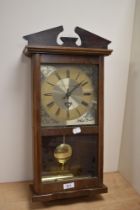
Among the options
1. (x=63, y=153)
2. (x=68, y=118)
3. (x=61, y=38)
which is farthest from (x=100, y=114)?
(x=61, y=38)

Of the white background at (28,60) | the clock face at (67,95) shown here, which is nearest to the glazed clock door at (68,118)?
the clock face at (67,95)

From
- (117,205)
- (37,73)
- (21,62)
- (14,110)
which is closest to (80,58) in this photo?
(37,73)

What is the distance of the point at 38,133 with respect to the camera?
1.11 meters

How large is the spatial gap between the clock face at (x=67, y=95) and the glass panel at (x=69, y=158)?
92mm

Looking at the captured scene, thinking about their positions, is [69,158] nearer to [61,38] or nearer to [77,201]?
[77,201]

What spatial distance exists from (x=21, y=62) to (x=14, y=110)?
251 mm

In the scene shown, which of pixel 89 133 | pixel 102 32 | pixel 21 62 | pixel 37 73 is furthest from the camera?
pixel 102 32

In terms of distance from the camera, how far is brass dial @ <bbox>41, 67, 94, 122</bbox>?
114 cm

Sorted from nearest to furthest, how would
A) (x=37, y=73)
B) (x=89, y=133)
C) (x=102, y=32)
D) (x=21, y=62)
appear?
(x=37, y=73) < (x=89, y=133) < (x=21, y=62) < (x=102, y=32)

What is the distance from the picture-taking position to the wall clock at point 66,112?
1.11 m

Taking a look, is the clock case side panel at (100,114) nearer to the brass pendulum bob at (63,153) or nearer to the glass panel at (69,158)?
the glass panel at (69,158)

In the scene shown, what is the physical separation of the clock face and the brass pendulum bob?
0.12 metres

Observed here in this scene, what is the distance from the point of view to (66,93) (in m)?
1.17

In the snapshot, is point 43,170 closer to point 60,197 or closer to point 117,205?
point 60,197
